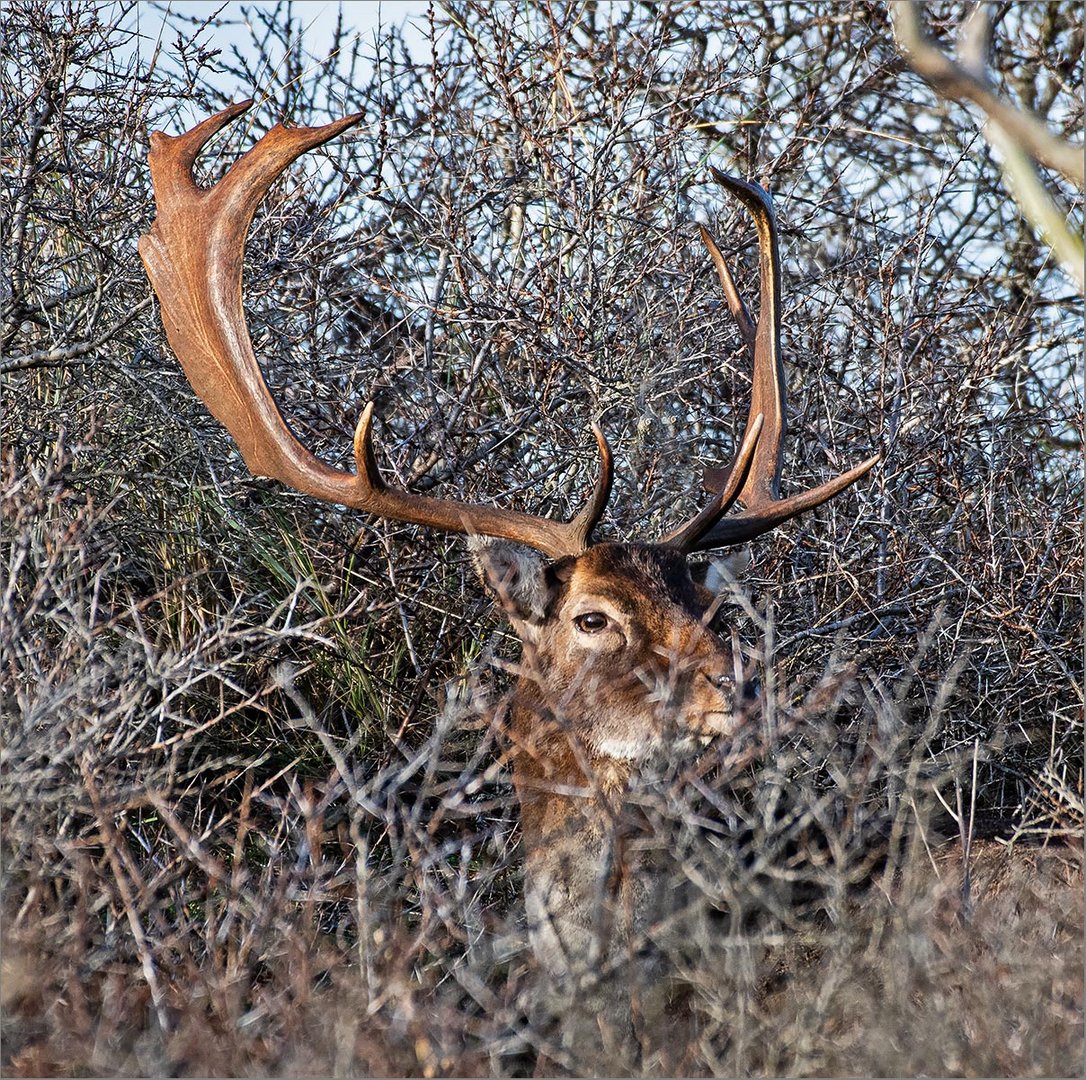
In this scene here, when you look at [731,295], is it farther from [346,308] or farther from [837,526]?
[346,308]

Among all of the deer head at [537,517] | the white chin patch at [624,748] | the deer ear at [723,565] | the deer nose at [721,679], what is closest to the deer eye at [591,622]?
the deer head at [537,517]

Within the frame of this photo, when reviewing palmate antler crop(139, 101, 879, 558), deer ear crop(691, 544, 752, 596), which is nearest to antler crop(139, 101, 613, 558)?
palmate antler crop(139, 101, 879, 558)

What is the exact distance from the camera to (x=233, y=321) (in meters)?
4.43

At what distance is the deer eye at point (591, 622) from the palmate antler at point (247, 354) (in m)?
0.25

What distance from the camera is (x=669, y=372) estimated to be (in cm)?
500

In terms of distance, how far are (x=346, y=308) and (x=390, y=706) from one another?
170cm

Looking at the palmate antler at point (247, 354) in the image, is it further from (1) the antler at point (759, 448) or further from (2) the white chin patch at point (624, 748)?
(2) the white chin patch at point (624, 748)

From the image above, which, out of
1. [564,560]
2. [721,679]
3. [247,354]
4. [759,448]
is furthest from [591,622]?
[247,354]

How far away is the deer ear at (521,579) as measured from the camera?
4180mm

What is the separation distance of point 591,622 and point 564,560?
251 mm

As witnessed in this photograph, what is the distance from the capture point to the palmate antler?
4305mm

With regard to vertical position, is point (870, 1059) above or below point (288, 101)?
below

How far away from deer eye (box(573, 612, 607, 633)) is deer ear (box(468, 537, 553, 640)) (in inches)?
5.1

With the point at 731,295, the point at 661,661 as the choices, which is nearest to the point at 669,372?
the point at 731,295
